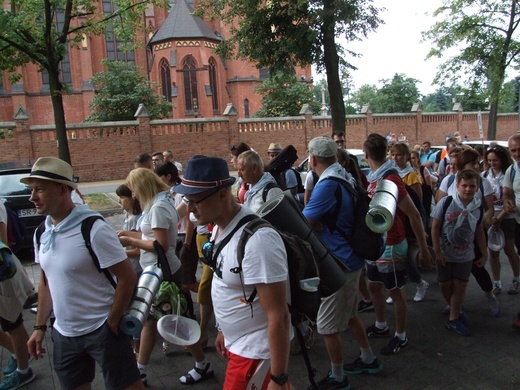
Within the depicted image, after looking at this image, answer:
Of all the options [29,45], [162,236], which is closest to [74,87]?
[29,45]

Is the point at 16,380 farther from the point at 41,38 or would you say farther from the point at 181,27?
the point at 181,27

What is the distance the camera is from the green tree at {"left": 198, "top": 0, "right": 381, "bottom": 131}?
13086 mm

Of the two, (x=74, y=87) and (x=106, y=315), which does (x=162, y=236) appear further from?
(x=74, y=87)

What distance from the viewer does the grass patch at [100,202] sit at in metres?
15.1

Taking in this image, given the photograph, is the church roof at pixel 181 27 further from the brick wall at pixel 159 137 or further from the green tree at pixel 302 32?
the green tree at pixel 302 32

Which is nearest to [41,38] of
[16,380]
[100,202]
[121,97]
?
Result: [100,202]

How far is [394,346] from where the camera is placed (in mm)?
4160

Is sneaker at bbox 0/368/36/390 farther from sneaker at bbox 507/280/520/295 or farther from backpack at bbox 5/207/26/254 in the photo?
sneaker at bbox 507/280/520/295

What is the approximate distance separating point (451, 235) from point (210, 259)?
3.01 m

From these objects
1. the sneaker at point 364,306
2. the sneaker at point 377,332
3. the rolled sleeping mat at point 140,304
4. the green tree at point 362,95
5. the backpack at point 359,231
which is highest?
the green tree at point 362,95

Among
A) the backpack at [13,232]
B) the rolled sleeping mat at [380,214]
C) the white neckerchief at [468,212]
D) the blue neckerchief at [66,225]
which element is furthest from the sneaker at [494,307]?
the backpack at [13,232]

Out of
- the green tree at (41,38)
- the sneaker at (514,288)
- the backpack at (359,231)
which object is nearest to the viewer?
the backpack at (359,231)

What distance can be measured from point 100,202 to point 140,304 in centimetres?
1451

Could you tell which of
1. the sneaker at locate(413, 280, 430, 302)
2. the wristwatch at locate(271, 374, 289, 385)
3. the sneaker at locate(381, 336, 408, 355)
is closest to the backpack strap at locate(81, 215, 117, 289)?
the wristwatch at locate(271, 374, 289, 385)
